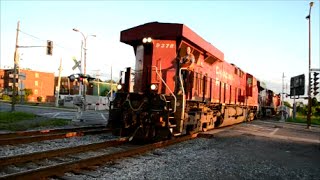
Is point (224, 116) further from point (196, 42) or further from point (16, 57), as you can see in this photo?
point (16, 57)

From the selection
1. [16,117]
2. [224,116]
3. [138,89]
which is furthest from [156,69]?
[16,117]

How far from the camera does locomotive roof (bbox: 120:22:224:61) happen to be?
36.1 feet

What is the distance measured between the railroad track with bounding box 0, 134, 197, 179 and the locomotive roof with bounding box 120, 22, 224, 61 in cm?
359

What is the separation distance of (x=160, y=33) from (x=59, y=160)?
5.59 meters

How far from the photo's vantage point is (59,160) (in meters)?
7.41

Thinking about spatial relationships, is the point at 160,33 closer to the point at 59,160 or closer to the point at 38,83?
the point at 59,160

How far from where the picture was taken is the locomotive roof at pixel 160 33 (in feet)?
36.1

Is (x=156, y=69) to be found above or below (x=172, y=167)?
above

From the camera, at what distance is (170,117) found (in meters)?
10.3

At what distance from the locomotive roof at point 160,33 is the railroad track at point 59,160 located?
11.8 feet

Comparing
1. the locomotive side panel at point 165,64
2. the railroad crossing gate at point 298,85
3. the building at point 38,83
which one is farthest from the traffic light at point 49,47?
the building at point 38,83

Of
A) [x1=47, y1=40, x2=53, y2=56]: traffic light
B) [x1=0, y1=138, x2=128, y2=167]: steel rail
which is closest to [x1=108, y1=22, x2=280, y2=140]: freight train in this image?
[x1=0, y1=138, x2=128, y2=167]: steel rail

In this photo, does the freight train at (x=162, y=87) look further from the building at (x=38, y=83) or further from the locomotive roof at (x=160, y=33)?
the building at (x=38, y=83)

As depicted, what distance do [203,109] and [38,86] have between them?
99.3 metres
